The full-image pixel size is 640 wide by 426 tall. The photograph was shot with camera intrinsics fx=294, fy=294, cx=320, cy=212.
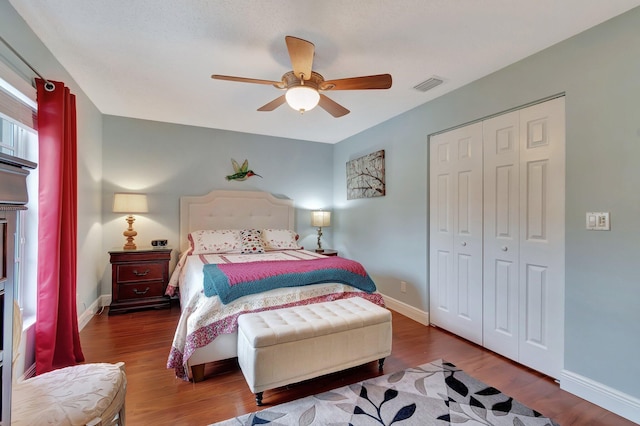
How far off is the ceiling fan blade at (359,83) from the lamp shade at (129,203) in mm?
2679

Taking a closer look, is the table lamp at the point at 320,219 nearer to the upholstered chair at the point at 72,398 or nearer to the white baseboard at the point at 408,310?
the white baseboard at the point at 408,310

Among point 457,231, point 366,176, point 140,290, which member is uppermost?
point 366,176

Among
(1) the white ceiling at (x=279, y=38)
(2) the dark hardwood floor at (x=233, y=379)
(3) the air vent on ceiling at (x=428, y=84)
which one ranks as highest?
(1) the white ceiling at (x=279, y=38)

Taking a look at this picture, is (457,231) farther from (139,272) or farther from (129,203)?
(129,203)

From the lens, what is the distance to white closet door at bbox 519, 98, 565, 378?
6.81ft

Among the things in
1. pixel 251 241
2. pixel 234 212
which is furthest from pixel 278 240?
pixel 234 212

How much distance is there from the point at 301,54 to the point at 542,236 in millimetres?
2145

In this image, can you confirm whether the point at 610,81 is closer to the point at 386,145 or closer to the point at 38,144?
the point at 386,145

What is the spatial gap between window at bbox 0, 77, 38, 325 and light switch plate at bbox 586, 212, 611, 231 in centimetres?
367

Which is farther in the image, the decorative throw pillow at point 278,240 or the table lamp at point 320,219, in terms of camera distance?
the table lamp at point 320,219

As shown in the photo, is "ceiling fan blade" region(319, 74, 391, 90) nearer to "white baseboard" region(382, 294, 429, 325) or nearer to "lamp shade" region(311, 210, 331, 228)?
"white baseboard" region(382, 294, 429, 325)

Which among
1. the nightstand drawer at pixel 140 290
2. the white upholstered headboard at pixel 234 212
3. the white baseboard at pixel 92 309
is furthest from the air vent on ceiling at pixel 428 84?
the white baseboard at pixel 92 309

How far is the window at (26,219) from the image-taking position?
197 centimetres

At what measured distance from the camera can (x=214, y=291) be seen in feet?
6.86
